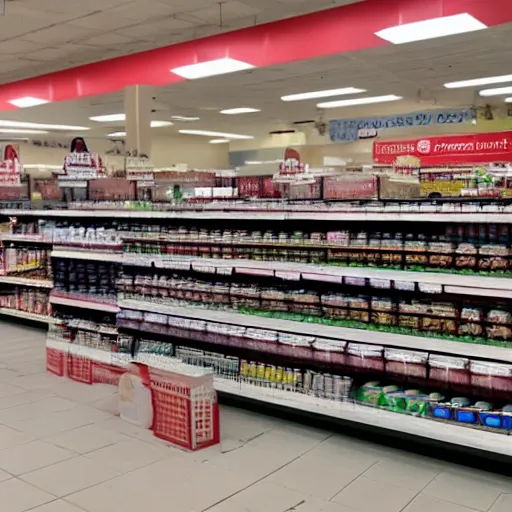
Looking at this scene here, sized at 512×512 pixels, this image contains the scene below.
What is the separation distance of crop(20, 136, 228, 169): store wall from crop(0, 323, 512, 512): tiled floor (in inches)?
577

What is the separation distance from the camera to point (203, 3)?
241 inches

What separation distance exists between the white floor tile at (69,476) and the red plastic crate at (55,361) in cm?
194

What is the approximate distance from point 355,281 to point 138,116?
5.30 metres

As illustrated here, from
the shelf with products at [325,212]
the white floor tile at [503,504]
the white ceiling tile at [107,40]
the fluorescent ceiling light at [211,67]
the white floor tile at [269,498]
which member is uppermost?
the white ceiling tile at [107,40]

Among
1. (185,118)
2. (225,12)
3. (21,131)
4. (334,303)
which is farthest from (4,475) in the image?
(21,131)

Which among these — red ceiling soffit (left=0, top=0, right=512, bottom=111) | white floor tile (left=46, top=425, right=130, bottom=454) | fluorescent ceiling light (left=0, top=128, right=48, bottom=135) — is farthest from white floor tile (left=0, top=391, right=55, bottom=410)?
fluorescent ceiling light (left=0, top=128, right=48, bottom=135)


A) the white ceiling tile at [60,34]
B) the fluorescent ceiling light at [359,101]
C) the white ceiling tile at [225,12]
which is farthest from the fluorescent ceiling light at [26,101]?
the fluorescent ceiling light at [359,101]

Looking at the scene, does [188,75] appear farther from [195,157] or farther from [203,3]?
[195,157]

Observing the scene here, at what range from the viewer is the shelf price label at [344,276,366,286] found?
152 inches

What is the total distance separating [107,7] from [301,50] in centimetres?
204

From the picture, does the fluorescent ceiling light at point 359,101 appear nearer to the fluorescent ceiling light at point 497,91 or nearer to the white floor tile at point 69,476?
the fluorescent ceiling light at point 497,91

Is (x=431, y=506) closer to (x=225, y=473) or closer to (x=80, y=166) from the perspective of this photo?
(x=225, y=473)

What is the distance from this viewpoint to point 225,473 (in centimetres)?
347

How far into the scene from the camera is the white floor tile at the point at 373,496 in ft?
10.1
